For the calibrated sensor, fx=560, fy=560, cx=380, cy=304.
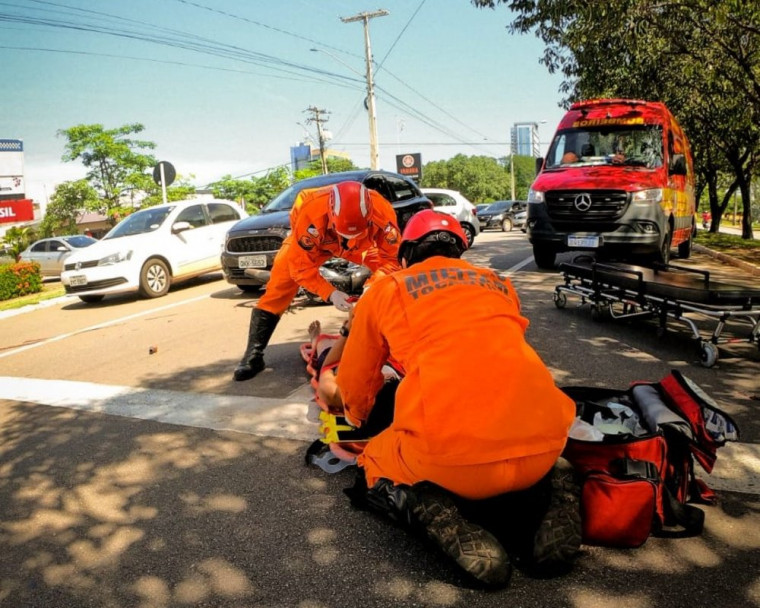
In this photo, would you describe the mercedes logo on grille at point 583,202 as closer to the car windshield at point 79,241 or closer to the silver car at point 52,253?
the silver car at point 52,253

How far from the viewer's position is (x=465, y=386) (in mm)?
2082

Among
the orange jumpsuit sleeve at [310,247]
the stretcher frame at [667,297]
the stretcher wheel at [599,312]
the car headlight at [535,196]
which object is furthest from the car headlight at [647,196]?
the orange jumpsuit sleeve at [310,247]

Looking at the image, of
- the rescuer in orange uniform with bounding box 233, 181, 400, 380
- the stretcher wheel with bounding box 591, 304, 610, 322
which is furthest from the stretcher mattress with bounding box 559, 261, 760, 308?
the rescuer in orange uniform with bounding box 233, 181, 400, 380

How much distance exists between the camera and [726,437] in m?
2.56

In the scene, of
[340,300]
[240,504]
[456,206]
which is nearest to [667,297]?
[340,300]

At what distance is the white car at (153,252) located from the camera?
10105 mm

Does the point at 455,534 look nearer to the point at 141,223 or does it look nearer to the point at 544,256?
the point at 544,256

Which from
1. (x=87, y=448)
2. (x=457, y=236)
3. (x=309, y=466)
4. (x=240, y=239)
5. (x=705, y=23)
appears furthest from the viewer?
(x=705, y=23)

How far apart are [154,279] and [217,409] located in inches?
281

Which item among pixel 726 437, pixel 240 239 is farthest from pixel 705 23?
pixel 726 437

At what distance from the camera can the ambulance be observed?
8.99 metres

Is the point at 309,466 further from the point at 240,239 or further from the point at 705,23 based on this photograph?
the point at 705,23

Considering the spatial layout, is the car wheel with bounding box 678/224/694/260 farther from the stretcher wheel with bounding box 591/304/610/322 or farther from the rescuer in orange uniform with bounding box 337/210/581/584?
the rescuer in orange uniform with bounding box 337/210/581/584

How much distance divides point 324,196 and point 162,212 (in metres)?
7.96
